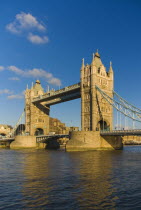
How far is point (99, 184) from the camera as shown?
75.5 ft

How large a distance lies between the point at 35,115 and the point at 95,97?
3690 centimetres

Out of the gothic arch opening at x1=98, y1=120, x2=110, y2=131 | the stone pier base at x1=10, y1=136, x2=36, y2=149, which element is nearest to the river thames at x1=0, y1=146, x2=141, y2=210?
the gothic arch opening at x1=98, y1=120, x2=110, y2=131

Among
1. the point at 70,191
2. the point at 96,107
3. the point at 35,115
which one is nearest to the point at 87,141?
the point at 96,107

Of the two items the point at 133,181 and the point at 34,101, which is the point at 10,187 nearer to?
the point at 133,181

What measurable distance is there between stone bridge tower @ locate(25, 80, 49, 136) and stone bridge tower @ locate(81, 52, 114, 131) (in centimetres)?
3114

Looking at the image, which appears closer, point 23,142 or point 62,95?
point 23,142

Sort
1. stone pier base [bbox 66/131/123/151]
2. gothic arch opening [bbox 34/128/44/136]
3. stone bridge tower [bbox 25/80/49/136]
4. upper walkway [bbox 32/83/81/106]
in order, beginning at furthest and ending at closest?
gothic arch opening [bbox 34/128/44/136]
stone bridge tower [bbox 25/80/49/136]
upper walkway [bbox 32/83/81/106]
stone pier base [bbox 66/131/123/151]

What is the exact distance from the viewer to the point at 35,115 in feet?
333

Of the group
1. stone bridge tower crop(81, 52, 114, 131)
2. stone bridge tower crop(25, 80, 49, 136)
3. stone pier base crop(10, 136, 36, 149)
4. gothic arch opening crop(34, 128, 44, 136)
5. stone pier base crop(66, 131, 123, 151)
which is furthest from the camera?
gothic arch opening crop(34, 128, 44, 136)

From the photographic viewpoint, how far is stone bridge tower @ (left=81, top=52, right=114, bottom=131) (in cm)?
7312

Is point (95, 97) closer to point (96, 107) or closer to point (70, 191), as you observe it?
point (96, 107)

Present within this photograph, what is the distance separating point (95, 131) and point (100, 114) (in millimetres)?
9146

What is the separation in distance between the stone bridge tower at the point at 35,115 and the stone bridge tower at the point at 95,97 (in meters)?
31.1

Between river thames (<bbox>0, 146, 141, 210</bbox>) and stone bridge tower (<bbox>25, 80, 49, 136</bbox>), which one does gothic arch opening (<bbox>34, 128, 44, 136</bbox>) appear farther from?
river thames (<bbox>0, 146, 141, 210</bbox>)
